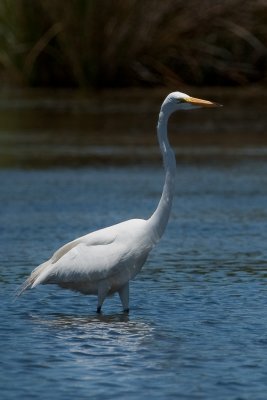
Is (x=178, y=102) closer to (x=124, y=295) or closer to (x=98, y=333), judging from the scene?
(x=124, y=295)

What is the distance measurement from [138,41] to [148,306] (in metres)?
19.6

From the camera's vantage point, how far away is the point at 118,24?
28.6 meters

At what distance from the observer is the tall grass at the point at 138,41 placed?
28141 mm

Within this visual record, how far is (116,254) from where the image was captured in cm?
877

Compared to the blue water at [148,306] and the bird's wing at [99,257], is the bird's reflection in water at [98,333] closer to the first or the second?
the blue water at [148,306]

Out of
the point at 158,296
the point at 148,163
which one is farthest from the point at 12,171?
the point at 158,296

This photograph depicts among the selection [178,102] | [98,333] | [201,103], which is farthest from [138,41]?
[98,333]

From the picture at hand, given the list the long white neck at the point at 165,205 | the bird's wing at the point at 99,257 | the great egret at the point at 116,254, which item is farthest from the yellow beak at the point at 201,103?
the bird's wing at the point at 99,257

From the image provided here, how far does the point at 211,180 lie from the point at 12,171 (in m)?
2.70

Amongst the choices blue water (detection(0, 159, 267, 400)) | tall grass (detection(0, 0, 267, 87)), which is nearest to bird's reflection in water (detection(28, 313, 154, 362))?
blue water (detection(0, 159, 267, 400))

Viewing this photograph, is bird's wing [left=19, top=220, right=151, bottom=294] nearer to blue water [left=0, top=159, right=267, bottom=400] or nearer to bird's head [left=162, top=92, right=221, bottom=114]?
blue water [left=0, top=159, right=267, bottom=400]

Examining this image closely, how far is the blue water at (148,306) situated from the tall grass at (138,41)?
1233 centimetres

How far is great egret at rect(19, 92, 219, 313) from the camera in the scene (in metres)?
8.77

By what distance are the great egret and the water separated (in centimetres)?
22
